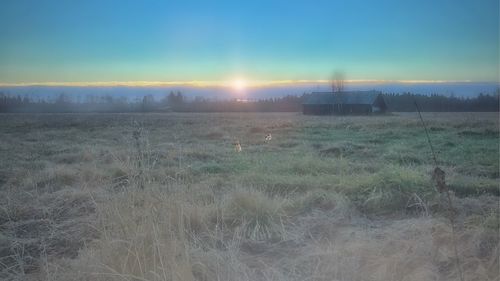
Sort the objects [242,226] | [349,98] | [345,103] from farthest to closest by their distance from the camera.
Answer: [349,98]
[345,103]
[242,226]

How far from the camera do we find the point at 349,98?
40812mm

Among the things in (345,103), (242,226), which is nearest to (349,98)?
(345,103)

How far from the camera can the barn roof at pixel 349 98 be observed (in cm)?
4009

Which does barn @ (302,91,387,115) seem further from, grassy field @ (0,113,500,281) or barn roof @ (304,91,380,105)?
grassy field @ (0,113,500,281)

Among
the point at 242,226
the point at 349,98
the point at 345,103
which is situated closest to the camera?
the point at 242,226

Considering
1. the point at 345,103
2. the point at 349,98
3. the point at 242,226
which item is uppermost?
the point at 349,98

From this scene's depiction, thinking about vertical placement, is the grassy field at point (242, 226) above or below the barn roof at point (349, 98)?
below

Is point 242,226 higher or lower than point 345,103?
lower

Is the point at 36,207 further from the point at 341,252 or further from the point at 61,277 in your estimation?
the point at 341,252

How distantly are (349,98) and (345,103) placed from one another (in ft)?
2.10

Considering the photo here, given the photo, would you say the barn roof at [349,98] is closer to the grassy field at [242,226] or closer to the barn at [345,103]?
the barn at [345,103]

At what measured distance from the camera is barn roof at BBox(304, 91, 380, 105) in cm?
4009

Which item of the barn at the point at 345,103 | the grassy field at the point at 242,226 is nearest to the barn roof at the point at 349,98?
the barn at the point at 345,103

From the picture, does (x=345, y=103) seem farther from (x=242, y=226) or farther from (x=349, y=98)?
(x=242, y=226)
